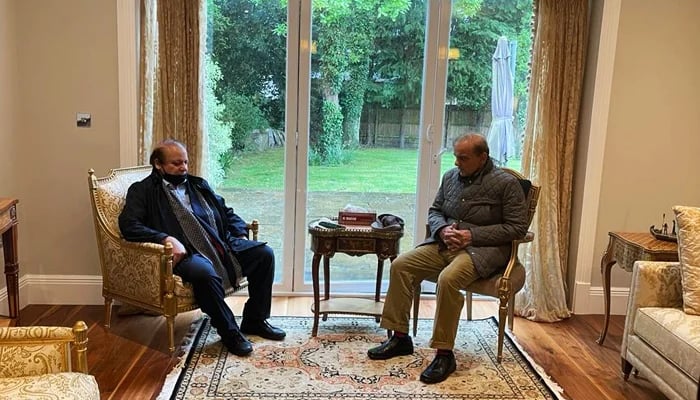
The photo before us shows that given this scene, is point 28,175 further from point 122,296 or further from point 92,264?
point 122,296

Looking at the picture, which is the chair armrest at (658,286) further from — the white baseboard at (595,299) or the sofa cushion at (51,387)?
the sofa cushion at (51,387)

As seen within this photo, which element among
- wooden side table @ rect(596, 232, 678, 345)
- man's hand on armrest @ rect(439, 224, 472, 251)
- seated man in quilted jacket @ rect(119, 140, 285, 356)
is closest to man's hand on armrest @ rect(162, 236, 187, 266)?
seated man in quilted jacket @ rect(119, 140, 285, 356)

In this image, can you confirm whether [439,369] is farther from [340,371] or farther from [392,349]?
[340,371]

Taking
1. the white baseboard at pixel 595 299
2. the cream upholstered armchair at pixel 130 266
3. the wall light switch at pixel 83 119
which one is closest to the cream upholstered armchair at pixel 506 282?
the white baseboard at pixel 595 299

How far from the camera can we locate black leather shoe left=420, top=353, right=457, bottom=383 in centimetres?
292

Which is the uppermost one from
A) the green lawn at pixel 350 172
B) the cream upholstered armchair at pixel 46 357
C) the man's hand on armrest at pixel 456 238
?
the green lawn at pixel 350 172

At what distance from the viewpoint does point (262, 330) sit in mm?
3373

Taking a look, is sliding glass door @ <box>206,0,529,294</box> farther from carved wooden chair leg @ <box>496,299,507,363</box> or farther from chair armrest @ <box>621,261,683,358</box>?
chair armrest @ <box>621,261,683,358</box>

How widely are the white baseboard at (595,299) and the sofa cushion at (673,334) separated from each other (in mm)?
1048

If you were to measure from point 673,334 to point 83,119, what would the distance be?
334cm

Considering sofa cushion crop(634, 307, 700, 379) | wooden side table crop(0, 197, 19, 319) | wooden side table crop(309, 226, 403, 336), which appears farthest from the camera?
wooden side table crop(309, 226, 403, 336)

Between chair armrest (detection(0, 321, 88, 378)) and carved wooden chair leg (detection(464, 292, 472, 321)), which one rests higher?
chair armrest (detection(0, 321, 88, 378))

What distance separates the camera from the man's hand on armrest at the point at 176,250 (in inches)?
120

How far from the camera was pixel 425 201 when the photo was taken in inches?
160
